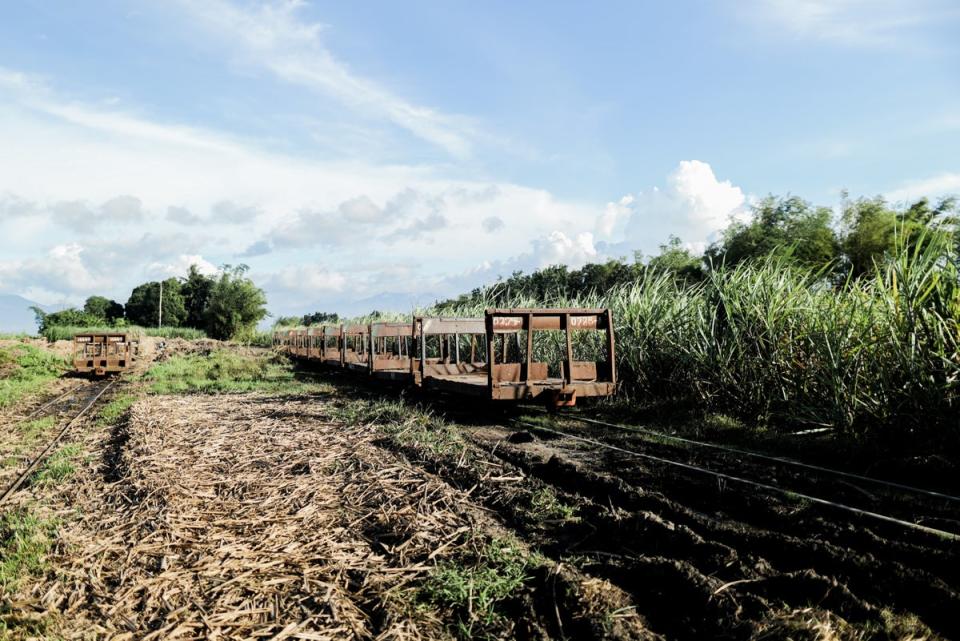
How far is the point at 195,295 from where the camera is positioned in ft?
256

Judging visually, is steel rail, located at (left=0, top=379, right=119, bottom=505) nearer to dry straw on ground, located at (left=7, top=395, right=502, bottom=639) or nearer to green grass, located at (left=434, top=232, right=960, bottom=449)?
dry straw on ground, located at (left=7, top=395, right=502, bottom=639)

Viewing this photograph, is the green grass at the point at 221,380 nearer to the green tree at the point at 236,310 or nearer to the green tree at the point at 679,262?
the green tree at the point at 679,262

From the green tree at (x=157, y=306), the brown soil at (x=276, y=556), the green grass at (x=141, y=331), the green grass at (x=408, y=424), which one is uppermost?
the green tree at (x=157, y=306)

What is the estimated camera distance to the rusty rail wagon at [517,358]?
9.69m

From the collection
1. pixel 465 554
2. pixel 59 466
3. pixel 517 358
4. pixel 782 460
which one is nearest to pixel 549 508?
pixel 465 554

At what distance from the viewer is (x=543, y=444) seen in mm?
8016

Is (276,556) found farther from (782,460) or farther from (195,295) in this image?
(195,295)

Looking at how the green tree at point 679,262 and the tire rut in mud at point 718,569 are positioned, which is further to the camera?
the green tree at point 679,262

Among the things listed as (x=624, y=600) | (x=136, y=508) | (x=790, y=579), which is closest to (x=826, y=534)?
(x=790, y=579)

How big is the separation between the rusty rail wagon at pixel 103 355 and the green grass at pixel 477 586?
23.0 m

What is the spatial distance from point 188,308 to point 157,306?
3766 mm

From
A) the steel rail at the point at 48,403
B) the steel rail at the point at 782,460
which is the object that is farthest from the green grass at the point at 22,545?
the steel rail at the point at 48,403

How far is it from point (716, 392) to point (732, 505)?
16.8 feet

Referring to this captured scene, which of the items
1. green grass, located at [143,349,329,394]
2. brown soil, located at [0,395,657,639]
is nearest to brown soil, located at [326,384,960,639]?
brown soil, located at [0,395,657,639]
